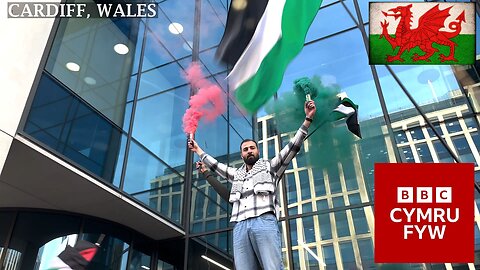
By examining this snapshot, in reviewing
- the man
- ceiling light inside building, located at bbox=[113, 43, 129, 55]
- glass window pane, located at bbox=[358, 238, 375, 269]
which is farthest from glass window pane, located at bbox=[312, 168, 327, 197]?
the man

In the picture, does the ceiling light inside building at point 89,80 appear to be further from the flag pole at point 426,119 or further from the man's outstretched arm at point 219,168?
the flag pole at point 426,119

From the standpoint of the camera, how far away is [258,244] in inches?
121

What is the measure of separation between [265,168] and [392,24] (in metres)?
5.68

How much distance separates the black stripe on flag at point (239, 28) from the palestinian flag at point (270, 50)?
62mm

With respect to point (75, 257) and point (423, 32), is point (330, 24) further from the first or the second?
point (75, 257)

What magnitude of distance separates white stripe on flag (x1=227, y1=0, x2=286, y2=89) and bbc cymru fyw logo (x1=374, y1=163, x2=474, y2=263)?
254 centimetres

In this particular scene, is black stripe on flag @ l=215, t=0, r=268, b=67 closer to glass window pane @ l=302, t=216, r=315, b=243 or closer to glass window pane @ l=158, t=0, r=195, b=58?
glass window pane @ l=302, t=216, r=315, b=243

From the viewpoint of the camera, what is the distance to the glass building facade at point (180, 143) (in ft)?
26.0

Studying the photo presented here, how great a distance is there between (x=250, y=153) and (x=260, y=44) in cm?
205

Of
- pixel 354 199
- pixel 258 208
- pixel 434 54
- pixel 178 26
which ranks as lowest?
pixel 258 208

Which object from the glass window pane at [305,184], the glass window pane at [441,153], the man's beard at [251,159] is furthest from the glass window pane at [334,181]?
the man's beard at [251,159]

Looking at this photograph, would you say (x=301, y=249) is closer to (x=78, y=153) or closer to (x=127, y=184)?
(x=127, y=184)

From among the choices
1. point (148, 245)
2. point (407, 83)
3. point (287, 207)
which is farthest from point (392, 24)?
point (148, 245)

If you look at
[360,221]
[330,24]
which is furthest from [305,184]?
[330,24]
